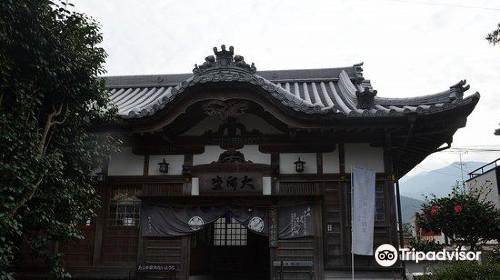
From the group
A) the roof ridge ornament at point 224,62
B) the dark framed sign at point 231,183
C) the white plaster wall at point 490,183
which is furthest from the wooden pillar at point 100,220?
the white plaster wall at point 490,183

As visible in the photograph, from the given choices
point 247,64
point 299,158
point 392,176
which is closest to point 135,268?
point 299,158

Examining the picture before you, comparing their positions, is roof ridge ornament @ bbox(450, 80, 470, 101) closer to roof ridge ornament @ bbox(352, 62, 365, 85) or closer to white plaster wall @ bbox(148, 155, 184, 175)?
roof ridge ornament @ bbox(352, 62, 365, 85)

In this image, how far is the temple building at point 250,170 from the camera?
1159cm

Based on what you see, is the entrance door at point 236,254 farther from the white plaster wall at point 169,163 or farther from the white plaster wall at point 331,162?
the white plaster wall at point 331,162

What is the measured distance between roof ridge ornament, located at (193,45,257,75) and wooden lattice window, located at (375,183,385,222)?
5038mm

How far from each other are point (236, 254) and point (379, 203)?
7483 mm

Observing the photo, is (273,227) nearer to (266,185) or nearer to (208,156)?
(266,185)

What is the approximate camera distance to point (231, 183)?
12.5 m

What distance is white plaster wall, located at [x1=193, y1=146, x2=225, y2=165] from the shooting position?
42.2 ft

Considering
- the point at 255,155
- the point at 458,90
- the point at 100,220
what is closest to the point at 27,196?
the point at 100,220

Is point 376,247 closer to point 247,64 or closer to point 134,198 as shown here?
point 247,64

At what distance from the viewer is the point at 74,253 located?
493 inches

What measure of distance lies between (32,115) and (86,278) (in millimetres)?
6634

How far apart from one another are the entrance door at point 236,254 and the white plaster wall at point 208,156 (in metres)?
4.42
